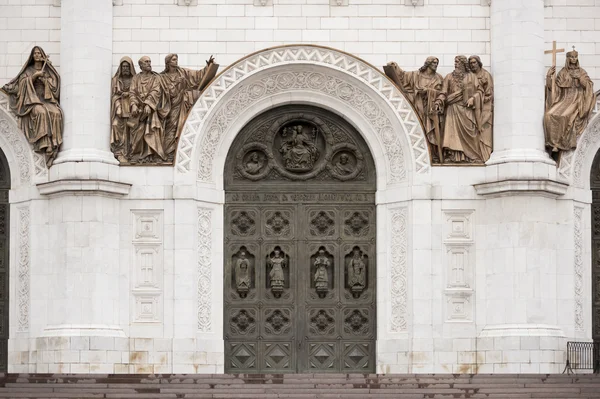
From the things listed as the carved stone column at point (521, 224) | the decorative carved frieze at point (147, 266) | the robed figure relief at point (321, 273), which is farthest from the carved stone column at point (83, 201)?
the carved stone column at point (521, 224)

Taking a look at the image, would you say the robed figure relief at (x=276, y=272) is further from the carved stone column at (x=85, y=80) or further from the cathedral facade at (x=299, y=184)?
the carved stone column at (x=85, y=80)

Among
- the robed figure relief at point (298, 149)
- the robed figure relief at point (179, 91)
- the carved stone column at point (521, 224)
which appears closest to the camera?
the carved stone column at point (521, 224)

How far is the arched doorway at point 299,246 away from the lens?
118 feet

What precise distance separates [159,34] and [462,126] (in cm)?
666

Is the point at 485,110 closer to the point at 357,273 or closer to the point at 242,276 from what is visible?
the point at 357,273

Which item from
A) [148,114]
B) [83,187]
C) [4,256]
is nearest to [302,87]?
[148,114]

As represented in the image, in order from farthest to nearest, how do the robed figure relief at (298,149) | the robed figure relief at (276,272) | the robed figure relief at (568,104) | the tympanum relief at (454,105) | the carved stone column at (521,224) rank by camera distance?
the robed figure relief at (298,149), the robed figure relief at (276,272), the tympanum relief at (454,105), the robed figure relief at (568,104), the carved stone column at (521,224)

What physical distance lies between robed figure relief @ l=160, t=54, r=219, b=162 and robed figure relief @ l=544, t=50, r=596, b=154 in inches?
277

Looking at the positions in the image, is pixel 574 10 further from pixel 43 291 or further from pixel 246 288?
pixel 43 291

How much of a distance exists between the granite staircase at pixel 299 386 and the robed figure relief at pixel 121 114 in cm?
522

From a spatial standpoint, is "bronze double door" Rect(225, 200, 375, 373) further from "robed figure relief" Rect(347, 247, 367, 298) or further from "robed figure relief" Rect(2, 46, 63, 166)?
"robed figure relief" Rect(2, 46, 63, 166)

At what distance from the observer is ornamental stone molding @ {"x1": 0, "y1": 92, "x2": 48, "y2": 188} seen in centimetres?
3550

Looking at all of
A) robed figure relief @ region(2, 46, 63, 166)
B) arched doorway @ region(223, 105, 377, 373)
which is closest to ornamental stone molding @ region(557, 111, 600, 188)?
arched doorway @ region(223, 105, 377, 373)

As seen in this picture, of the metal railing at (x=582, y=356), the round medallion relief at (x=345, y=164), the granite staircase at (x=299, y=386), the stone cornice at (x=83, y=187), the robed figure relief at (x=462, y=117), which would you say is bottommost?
the granite staircase at (x=299, y=386)
